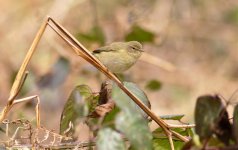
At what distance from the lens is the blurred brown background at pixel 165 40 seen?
17.8ft

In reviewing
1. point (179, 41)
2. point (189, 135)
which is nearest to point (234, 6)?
point (179, 41)

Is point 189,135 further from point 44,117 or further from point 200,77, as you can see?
point 200,77

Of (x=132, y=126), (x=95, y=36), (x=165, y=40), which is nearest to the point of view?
(x=132, y=126)

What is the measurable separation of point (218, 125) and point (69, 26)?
16.6 ft

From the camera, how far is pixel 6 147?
149 cm

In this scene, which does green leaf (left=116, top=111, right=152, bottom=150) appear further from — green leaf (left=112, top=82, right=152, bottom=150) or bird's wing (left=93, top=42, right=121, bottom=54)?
bird's wing (left=93, top=42, right=121, bottom=54)

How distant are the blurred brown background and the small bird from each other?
2110mm

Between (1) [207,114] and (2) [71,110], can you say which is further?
(2) [71,110]

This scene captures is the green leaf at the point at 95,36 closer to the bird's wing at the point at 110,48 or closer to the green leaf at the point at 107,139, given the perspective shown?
the bird's wing at the point at 110,48

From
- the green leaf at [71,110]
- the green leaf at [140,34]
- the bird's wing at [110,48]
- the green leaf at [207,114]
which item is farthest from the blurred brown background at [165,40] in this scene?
the green leaf at [207,114]

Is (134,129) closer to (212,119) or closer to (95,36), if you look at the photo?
(212,119)

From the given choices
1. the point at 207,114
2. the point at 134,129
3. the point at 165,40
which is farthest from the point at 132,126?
the point at 165,40

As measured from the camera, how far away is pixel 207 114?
1.19m

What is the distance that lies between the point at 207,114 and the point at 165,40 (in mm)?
5046
